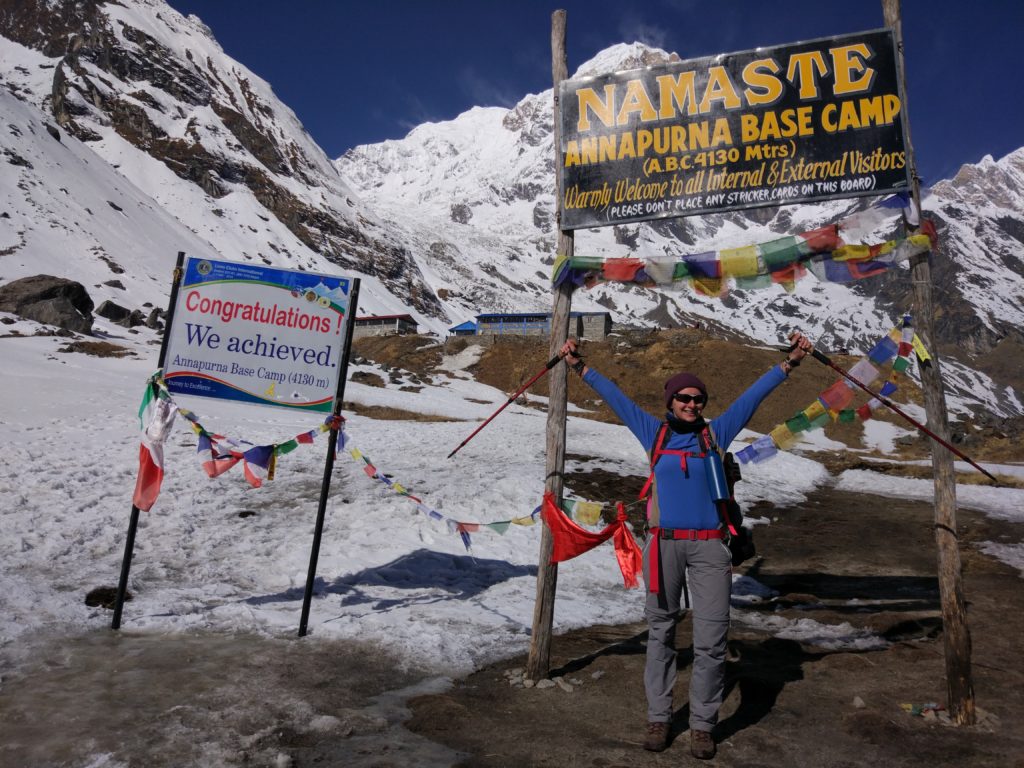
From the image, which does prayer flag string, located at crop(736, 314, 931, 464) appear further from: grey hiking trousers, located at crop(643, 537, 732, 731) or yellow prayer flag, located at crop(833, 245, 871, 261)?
grey hiking trousers, located at crop(643, 537, 732, 731)

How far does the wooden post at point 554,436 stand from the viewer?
6.01 metres

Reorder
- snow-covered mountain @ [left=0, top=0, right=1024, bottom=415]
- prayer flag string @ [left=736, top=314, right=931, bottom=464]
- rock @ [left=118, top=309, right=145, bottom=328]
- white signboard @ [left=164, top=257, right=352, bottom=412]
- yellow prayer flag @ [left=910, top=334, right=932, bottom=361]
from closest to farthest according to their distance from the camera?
1. yellow prayer flag @ [left=910, top=334, right=932, bottom=361]
2. prayer flag string @ [left=736, top=314, right=931, bottom=464]
3. white signboard @ [left=164, top=257, right=352, bottom=412]
4. rock @ [left=118, top=309, right=145, bottom=328]
5. snow-covered mountain @ [left=0, top=0, right=1024, bottom=415]

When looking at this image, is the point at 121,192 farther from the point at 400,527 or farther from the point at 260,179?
the point at 400,527

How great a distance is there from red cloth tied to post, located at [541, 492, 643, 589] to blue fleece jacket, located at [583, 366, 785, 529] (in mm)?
1130

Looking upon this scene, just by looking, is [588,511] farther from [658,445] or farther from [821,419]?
[821,419]

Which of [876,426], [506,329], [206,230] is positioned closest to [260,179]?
[206,230]

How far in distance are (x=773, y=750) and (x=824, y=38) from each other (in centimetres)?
642

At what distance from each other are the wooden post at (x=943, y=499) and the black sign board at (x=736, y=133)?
0.87 ft

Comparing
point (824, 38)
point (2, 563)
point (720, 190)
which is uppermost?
point (824, 38)

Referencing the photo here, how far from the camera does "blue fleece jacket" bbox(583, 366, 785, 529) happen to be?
15.5ft

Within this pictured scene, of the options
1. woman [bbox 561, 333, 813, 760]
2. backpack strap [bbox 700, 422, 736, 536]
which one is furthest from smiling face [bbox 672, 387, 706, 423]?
backpack strap [bbox 700, 422, 736, 536]

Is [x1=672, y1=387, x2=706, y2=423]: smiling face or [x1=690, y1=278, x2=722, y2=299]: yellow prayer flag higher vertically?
[x1=690, y1=278, x2=722, y2=299]: yellow prayer flag

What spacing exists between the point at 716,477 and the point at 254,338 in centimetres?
551

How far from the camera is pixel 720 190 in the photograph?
6.33 metres
